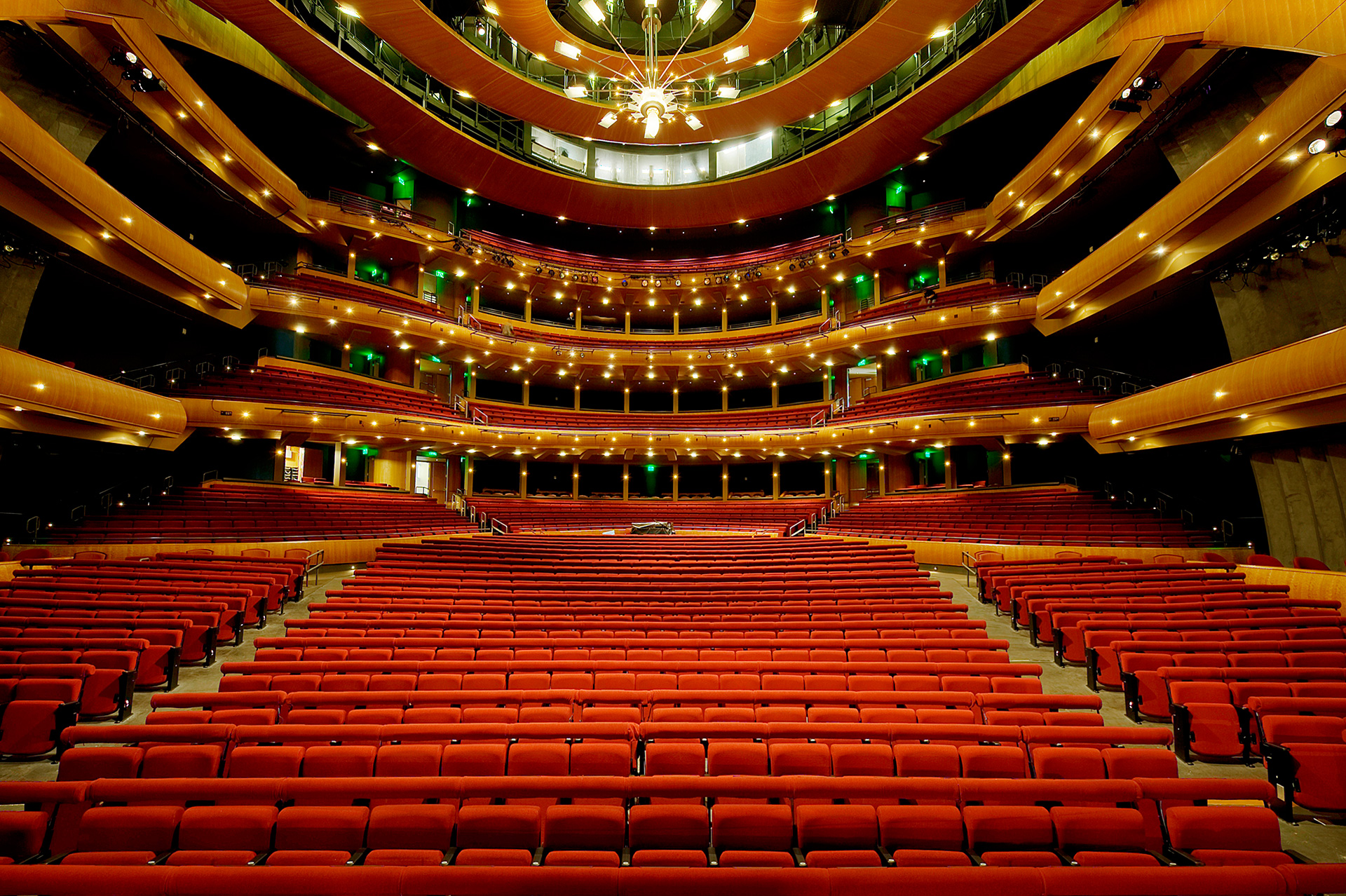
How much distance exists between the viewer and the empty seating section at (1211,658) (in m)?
3.42

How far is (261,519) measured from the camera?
1271cm

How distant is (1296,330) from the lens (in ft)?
31.1

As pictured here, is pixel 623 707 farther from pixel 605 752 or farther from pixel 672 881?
pixel 672 881

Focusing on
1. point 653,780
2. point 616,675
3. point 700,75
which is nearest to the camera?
point 653,780

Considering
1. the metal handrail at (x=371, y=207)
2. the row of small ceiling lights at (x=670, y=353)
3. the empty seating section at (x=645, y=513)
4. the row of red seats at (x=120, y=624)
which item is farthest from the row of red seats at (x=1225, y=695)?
the metal handrail at (x=371, y=207)

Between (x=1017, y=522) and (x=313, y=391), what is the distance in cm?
1929

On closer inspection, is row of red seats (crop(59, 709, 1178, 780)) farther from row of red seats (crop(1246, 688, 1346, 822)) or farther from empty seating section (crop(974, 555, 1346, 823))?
row of red seats (crop(1246, 688, 1346, 822))

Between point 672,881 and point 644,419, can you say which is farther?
point 644,419

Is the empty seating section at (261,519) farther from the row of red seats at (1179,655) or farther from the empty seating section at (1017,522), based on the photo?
the row of red seats at (1179,655)

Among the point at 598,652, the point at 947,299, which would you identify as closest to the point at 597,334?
the point at 947,299

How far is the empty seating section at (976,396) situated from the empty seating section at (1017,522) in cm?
256

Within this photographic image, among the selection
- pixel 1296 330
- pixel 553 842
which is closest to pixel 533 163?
pixel 1296 330

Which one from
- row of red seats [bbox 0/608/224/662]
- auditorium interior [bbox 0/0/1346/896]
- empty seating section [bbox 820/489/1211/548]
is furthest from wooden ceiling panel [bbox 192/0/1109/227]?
row of red seats [bbox 0/608/224/662]

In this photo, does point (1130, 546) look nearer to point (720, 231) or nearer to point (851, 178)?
point (851, 178)
